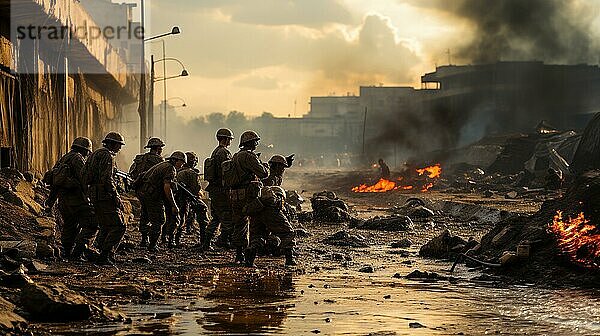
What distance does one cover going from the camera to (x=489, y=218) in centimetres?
2470

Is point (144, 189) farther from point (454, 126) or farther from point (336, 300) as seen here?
point (454, 126)

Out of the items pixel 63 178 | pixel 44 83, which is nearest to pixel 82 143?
pixel 63 178

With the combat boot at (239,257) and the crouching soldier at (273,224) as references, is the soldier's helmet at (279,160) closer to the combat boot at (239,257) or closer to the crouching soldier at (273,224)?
the crouching soldier at (273,224)

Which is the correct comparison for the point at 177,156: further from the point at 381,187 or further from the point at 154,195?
the point at 381,187

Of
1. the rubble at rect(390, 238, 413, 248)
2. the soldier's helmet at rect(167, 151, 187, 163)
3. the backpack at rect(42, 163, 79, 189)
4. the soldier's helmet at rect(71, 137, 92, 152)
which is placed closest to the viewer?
the backpack at rect(42, 163, 79, 189)

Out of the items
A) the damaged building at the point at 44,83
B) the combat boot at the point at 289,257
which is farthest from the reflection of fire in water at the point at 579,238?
the damaged building at the point at 44,83

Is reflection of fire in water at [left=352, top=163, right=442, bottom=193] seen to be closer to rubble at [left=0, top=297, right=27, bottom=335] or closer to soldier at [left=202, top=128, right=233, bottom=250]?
soldier at [left=202, top=128, right=233, bottom=250]

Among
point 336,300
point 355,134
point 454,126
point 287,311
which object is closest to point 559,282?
point 336,300

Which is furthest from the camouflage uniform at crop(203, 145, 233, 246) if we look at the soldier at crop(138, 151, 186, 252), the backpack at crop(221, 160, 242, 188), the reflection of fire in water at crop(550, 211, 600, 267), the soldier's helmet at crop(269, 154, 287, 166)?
the reflection of fire in water at crop(550, 211, 600, 267)

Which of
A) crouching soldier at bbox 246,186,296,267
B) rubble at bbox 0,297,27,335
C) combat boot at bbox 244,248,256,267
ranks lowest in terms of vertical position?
combat boot at bbox 244,248,256,267

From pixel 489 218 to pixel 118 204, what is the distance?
13980mm

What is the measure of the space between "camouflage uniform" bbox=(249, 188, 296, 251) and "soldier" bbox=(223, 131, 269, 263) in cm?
16

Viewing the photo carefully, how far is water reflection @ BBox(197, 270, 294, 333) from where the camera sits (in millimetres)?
8320

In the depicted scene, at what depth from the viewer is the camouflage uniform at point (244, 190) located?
1320cm
